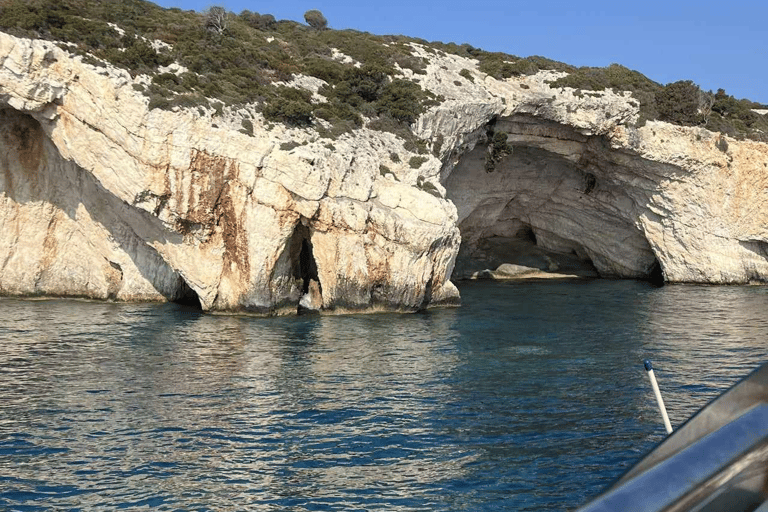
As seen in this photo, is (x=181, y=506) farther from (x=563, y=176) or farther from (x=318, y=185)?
(x=563, y=176)

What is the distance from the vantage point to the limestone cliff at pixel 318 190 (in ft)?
113

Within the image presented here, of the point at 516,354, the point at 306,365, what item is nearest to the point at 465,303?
the point at 516,354

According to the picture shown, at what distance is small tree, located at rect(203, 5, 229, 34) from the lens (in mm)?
47719

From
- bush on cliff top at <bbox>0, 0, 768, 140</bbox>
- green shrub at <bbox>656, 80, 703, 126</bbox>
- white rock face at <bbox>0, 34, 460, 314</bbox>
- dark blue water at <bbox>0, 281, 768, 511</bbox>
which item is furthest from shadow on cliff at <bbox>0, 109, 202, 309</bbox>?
green shrub at <bbox>656, 80, 703, 126</bbox>

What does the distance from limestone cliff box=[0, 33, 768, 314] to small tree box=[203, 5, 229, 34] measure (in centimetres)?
1366

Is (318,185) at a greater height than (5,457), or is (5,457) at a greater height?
(318,185)

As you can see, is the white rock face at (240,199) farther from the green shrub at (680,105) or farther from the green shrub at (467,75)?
the green shrub at (680,105)

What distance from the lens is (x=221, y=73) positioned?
41062 mm

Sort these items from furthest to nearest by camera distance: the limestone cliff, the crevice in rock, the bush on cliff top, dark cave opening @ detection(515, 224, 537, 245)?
dark cave opening @ detection(515, 224, 537, 245), the bush on cliff top, the crevice in rock, the limestone cliff

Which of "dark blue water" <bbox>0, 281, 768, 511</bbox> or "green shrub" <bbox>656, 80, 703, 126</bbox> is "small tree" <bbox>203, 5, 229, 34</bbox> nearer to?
"dark blue water" <bbox>0, 281, 768, 511</bbox>

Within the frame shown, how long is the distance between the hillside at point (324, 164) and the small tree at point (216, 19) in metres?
0.16

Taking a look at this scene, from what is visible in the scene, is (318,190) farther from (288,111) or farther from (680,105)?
(680,105)

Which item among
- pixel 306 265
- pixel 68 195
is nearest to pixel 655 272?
pixel 306 265

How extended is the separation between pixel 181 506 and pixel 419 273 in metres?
24.0
